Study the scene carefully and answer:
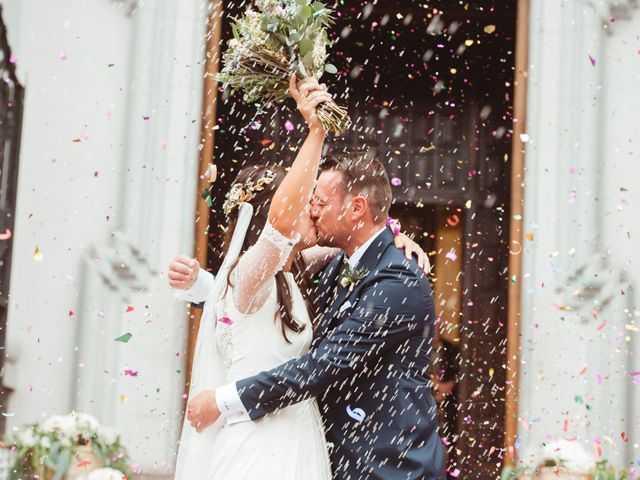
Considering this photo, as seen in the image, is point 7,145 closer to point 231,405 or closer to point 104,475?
point 104,475

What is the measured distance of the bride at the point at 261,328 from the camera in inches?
115

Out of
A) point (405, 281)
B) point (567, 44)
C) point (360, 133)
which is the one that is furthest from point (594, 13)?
point (405, 281)

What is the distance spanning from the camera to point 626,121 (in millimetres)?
6191

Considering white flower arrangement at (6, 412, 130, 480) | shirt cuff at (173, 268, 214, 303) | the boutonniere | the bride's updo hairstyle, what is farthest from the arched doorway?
the boutonniere

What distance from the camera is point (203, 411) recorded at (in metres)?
3.05

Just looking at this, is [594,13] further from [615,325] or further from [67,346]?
[67,346]

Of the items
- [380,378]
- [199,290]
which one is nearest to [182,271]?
[199,290]

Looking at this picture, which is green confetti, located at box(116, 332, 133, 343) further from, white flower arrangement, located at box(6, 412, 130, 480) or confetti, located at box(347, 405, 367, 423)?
confetti, located at box(347, 405, 367, 423)

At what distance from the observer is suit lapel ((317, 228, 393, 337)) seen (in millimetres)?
3352

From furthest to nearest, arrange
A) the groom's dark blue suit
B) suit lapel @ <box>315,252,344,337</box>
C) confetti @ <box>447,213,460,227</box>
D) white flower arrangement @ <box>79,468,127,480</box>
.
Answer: confetti @ <box>447,213,460,227</box>, white flower arrangement @ <box>79,468,127,480</box>, suit lapel @ <box>315,252,344,337</box>, the groom's dark blue suit

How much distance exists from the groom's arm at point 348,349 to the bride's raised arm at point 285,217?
0.90ft

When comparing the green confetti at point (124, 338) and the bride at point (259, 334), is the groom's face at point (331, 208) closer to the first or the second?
the bride at point (259, 334)

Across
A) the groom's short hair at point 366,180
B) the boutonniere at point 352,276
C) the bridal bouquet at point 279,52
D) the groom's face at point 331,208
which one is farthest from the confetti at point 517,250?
the bridal bouquet at point 279,52

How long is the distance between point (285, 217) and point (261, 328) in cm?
45
